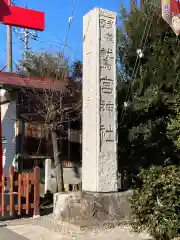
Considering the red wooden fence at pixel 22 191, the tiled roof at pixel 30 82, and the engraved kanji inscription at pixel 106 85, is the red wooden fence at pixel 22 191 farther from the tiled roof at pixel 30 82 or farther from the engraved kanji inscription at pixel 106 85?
the tiled roof at pixel 30 82

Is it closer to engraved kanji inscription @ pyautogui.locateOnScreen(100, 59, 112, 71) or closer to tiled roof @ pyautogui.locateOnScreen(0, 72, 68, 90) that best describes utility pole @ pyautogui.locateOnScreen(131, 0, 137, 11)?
tiled roof @ pyautogui.locateOnScreen(0, 72, 68, 90)

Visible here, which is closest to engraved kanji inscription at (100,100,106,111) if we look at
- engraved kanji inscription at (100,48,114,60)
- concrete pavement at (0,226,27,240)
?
engraved kanji inscription at (100,48,114,60)

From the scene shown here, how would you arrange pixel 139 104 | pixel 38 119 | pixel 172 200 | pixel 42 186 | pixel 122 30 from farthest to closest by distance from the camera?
pixel 38 119, pixel 42 186, pixel 122 30, pixel 139 104, pixel 172 200

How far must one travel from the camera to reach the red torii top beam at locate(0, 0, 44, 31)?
837 centimetres

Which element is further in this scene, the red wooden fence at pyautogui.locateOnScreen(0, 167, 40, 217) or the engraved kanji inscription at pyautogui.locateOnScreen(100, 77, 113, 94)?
the red wooden fence at pyautogui.locateOnScreen(0, 167, 40, 217)

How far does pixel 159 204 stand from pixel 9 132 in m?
9.15

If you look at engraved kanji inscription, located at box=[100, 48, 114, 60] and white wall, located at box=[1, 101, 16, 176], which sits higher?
engraved kanji inscription, located at box=[100, 48, 114, 60]

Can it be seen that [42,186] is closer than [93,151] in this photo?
No

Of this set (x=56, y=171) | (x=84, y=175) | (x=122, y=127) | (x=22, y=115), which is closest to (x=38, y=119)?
(x=22, y=115)

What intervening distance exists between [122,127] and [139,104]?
0.87m

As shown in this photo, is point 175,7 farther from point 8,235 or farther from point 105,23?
point 8,235

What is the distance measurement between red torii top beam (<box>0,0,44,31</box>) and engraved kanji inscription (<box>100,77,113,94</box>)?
199 centimetres

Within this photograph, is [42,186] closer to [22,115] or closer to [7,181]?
[22,115]

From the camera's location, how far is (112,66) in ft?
27.5
